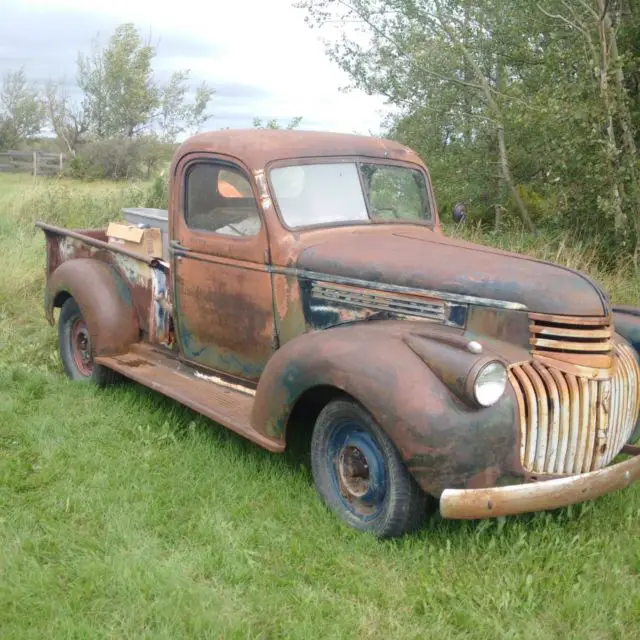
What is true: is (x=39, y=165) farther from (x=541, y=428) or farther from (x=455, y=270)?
(x=541, y=428)

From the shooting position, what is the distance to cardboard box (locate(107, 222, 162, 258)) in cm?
526

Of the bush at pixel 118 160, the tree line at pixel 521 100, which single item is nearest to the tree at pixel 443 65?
the tree line at pixel 521 100

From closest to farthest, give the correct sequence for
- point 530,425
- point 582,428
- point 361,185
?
point 530,425 → point 582,428 → point 361,185

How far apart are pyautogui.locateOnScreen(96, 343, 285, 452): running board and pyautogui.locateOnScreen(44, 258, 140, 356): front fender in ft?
0.29

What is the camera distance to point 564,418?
3051mm

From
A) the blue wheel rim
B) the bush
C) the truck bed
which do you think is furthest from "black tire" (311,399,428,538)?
the bush

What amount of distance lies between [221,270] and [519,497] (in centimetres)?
213

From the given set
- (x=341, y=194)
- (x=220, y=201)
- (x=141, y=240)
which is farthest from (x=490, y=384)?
(x=141, y=240)

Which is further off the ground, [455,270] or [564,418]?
[455,270]

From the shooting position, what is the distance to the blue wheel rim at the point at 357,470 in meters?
3.29

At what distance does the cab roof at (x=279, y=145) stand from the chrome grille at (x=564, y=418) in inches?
71.7

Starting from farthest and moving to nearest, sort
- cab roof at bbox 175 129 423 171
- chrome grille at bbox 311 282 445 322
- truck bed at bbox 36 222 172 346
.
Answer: truck bed at bbox 36 222 172 346, cab roof at bbox 175 129 423 171, chrome grille at bbox 311 282 445 322

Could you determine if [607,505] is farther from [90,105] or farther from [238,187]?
[90,105]

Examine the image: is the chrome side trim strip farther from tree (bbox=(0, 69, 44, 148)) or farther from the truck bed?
tree (bbox=(0, 69, 44, 148))
